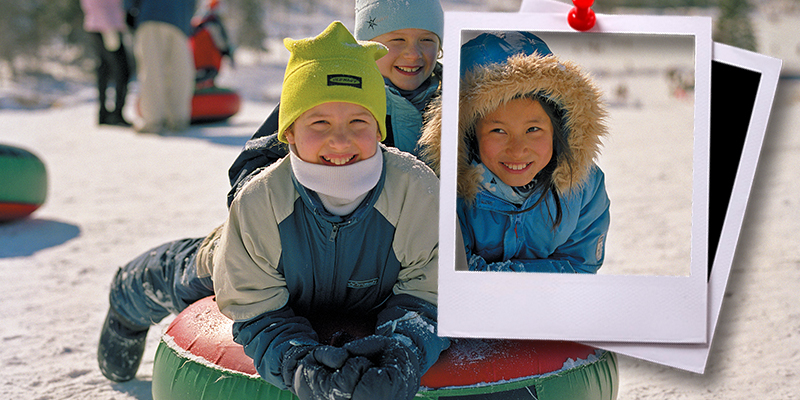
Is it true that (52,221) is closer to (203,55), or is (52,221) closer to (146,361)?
(146,361)

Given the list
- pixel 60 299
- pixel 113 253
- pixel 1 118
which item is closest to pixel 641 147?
pixel 113 253

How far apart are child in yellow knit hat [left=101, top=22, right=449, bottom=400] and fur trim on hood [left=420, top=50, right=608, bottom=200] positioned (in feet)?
0.44

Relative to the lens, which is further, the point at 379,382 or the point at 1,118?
the point at 1,118

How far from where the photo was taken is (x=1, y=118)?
9781mm

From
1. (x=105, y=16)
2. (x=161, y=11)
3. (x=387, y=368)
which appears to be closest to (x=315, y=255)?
(x=387, y=368)

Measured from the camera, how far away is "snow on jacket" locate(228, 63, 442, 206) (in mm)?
1846

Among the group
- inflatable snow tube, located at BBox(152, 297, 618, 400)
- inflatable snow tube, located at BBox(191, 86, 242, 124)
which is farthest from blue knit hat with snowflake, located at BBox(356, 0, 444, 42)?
inflatable snow tube, located at BBox(191, 86, 242, 124)

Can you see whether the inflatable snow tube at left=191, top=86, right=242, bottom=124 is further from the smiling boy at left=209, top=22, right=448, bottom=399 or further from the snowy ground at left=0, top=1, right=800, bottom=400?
the smiling boy at left=209, top=22, right=448, bottom=399

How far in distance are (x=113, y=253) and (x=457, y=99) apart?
10.4 ft

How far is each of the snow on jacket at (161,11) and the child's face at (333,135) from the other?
276 inches

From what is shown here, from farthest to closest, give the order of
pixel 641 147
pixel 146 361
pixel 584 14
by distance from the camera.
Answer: pixel 641 147 → pixel 146 361 → pixel 584 14

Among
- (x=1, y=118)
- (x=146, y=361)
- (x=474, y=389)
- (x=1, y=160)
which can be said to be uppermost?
(x=1, y=118)

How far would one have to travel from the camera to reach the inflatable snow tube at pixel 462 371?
1.58m

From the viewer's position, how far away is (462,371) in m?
1.58
